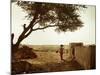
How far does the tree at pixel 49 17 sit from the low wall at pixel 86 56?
0.27 m

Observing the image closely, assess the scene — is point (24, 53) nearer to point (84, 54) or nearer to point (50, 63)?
point (50, 63)

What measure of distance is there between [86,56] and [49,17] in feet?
2.17

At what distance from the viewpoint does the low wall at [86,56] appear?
8.25ft

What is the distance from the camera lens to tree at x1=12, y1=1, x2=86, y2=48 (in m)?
2.31

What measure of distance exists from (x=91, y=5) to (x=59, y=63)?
0.80 m

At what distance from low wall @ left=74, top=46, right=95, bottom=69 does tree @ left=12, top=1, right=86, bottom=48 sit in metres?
0.27

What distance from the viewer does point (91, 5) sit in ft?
8.41

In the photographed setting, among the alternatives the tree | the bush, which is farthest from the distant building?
the bush

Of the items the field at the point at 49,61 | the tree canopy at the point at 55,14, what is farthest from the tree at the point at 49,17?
the field at the point at 49,61

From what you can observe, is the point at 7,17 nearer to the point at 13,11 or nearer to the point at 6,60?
the point at 13,11

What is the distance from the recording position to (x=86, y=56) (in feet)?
8.39

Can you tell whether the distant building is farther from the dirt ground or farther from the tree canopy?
the tree canopy

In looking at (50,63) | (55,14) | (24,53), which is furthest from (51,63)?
(55,14)

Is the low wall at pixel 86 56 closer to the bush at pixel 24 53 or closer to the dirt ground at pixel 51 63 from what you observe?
the dirt ground at pixel 51 63
